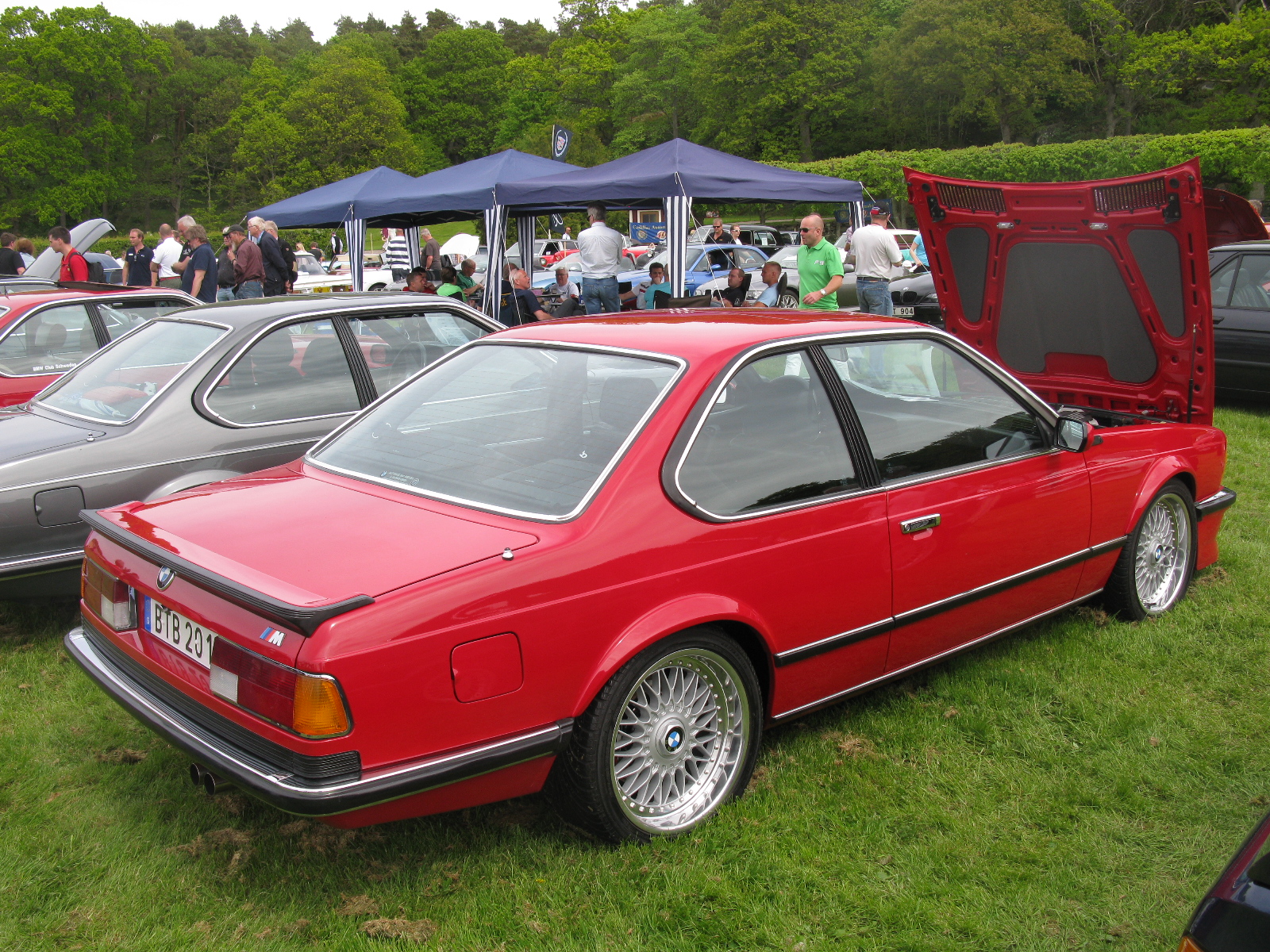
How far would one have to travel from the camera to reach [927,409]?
3.82 metres

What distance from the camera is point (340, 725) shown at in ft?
7.46

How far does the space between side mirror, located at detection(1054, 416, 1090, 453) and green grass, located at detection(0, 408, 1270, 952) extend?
35.7 inches

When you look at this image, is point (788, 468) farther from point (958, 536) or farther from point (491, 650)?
point (491, 650)

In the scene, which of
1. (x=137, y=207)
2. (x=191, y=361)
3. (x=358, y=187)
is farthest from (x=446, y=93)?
(x=191, y=361)

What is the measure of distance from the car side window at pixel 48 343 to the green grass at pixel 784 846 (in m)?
3.78

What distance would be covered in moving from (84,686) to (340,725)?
2.40m

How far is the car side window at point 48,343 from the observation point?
6.91 meters

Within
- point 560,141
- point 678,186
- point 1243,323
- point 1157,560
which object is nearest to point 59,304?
point 678,186

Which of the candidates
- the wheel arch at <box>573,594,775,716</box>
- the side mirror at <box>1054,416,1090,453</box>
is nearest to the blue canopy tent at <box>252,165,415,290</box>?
the side mirror at <box>1054,416,1090,453</box>

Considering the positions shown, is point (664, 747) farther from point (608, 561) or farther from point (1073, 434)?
point (1073, 434)

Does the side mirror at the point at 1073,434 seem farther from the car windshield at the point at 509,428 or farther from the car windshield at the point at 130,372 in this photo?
the car windshield at the point at 130,372

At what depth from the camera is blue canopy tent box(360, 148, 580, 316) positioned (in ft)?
45.2

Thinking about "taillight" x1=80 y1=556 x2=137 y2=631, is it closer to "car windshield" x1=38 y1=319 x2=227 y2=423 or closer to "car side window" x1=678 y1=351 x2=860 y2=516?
"car side window" x1=678 y1=351 x2=860 y2=516

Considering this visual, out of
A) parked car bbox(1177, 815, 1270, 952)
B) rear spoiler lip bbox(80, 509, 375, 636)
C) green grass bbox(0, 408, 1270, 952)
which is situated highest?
rear spoiler lip bbox(80, 509, 375, 636)
